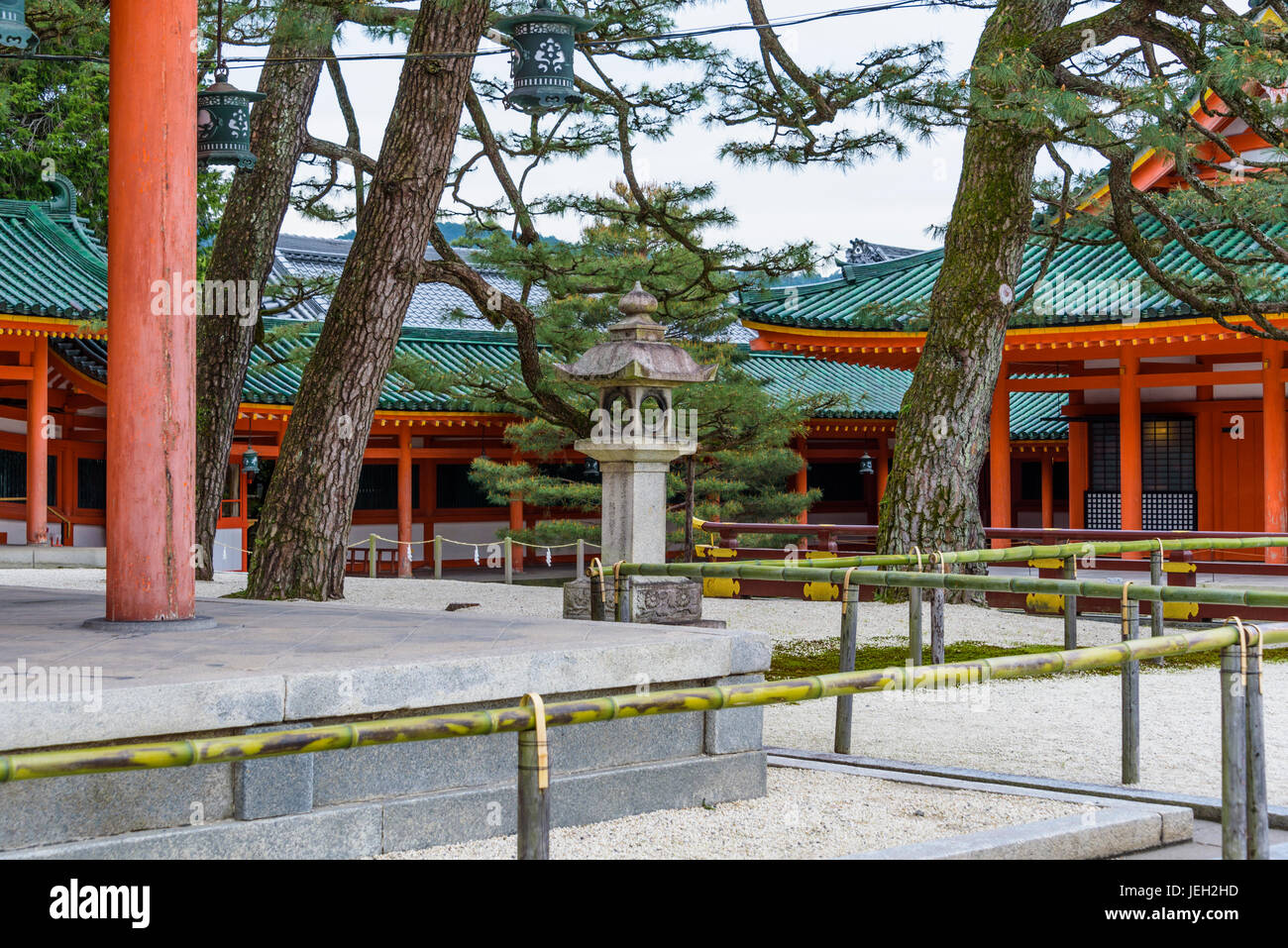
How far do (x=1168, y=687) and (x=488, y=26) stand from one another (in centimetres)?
725

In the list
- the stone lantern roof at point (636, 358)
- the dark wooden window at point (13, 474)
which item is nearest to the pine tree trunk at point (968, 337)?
the stone lantern roof at point (636, 358)

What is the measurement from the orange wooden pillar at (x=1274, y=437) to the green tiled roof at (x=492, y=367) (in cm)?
559

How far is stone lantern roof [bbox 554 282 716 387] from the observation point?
9.96 meters

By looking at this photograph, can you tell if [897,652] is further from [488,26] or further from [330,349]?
[488,26]

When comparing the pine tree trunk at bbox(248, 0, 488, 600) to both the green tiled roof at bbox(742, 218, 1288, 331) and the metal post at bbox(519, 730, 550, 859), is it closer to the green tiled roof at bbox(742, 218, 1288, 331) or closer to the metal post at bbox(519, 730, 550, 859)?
the green tiled roof at bbox(742, 218, 1288, 331)

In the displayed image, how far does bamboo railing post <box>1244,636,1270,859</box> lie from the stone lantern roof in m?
6.38

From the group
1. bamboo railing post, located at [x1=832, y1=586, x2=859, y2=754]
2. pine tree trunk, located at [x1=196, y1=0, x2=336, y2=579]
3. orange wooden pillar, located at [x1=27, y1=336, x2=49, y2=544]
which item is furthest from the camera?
orange wooden pillar, located at [x1=27, y1=336, x2=49, y2=544]

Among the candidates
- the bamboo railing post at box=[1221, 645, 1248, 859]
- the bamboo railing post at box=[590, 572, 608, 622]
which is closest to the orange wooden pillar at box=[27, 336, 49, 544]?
the bamboo railing post at box=[590, 572, 608, 622]

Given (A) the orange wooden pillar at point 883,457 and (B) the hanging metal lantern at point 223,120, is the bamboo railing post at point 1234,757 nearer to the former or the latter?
(B) the hanging metal lantern at point 223,120

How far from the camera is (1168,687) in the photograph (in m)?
8.72

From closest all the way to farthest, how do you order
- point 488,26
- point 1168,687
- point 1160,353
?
point 1168,687, point 488,26, point 1160,353

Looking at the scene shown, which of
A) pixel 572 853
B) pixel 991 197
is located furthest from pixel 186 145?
pixel 991 197

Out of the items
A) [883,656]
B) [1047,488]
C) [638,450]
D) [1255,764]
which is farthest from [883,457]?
[1255,764]

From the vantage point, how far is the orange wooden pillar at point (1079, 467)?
59.0 feet
